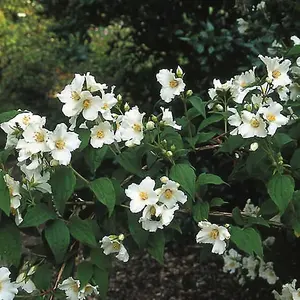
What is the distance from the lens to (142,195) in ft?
5.42

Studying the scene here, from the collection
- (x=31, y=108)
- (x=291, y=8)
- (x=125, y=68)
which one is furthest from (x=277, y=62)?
(x=31, y=108)

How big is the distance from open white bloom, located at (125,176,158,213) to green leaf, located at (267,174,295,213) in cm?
31

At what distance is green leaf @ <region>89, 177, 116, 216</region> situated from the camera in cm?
164

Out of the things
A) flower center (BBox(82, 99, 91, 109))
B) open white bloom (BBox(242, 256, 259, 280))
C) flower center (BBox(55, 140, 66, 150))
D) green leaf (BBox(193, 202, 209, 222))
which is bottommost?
Answer: open white bloom (BBox(242, 256, 259, 280))

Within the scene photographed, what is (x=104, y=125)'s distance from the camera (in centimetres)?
170

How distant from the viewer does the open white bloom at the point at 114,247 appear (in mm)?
1723

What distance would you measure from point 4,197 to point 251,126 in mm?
653

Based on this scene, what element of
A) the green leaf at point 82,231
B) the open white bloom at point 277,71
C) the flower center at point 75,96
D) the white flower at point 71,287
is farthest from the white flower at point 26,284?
the open white bloom at point 277,71

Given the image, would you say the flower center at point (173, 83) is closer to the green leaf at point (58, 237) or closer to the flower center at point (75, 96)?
the flower center at point (75, 96)

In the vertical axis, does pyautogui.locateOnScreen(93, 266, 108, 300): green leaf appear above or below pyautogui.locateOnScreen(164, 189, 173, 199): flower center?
below

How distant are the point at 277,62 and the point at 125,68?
9.23 ft

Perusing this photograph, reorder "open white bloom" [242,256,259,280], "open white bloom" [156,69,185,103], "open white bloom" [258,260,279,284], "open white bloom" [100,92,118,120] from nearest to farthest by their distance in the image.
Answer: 1. "open white bloom" [100,92,118,120]
2. "open white bloom" [156,69,185,103]
3. "open white bloom" [258,260,279,284]
4. "open white bloom" [242,256,259,280]

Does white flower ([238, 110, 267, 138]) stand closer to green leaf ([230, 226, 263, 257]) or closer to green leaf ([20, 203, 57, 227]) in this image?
green leaf ([230, 226, 263, 257])

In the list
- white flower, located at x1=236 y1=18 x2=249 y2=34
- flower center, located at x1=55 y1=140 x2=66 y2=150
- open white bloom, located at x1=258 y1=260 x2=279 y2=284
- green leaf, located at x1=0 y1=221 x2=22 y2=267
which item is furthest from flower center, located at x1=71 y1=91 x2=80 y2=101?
white flower, located at x1=236 y1=18 x2=249 y2=34
